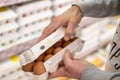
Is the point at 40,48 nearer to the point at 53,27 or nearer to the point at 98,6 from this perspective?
the point at 53,27

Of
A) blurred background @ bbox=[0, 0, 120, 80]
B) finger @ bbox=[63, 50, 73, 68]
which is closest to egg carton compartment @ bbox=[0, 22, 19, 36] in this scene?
blurred background @ bbox=[0, 0, 120, 80]

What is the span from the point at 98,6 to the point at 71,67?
34 cm

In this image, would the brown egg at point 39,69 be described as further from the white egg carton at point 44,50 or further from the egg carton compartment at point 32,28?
the egg carton compartment at point 32,28

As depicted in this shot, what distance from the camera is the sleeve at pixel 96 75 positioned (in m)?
0.83

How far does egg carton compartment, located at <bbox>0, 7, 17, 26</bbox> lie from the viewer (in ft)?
4.21

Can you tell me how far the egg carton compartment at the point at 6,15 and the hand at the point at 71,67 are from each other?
17.6 inches

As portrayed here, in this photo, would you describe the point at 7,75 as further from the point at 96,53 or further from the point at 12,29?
the point at 96,53

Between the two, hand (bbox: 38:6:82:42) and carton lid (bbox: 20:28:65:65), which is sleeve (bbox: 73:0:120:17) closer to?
hand (bbox: 38:6:82:42)

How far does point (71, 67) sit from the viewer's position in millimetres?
928

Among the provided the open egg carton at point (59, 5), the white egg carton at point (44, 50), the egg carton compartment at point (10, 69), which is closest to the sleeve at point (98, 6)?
the white egg carton at point (44, 50)

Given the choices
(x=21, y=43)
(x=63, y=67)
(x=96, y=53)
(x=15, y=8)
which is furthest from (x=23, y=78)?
(x=96, y=53)

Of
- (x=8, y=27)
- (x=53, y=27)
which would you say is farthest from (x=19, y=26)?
(x=53, y=27)

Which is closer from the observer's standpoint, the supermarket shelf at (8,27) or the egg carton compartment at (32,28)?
the supermarket shelf at (8,27)

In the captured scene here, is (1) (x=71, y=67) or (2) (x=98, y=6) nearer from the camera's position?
(1) (x=71, y=67)
